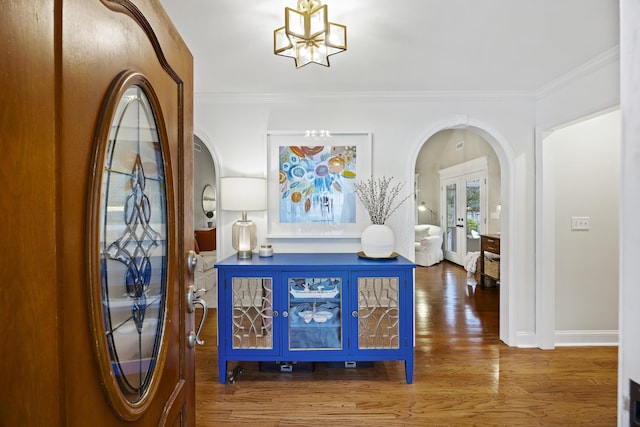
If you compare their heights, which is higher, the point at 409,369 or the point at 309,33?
the point at 309,33

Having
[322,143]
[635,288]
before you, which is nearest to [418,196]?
[322,143]

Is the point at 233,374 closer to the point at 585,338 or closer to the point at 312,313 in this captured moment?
the point at 312,313

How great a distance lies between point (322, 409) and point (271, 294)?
805 millimetres

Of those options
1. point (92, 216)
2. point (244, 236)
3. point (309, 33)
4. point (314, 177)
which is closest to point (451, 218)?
point (314, 177)

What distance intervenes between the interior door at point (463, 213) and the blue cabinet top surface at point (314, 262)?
14.7 ft

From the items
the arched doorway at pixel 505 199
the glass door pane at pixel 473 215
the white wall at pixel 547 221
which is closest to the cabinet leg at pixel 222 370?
the arched doorway at pixel 505 199

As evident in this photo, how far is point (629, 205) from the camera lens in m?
0.59

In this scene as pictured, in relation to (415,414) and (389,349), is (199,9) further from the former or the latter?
(415,414)

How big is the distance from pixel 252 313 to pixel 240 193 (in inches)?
36.8

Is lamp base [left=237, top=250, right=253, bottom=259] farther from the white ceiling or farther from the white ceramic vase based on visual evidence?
the white ceiling

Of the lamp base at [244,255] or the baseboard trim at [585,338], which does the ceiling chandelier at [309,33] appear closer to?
the lamp base at [244,255]

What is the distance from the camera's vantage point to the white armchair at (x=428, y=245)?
7.02 meters

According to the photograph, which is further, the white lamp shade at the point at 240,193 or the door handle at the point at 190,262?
the white lamp shade at the point at 240,193

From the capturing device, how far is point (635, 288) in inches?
22.5
